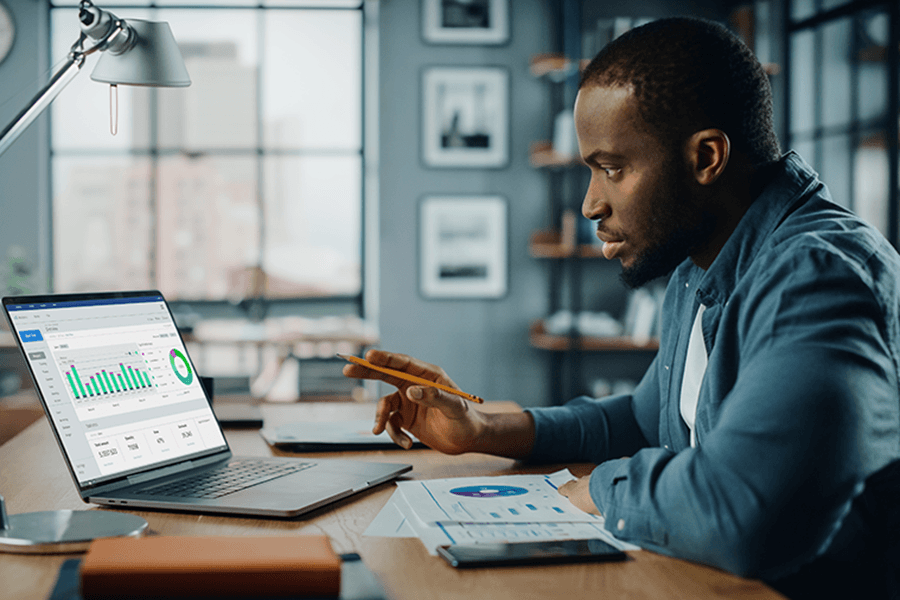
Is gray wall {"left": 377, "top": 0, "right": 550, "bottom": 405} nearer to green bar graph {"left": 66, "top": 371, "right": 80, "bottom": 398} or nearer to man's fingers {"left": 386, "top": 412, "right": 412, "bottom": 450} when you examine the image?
man's fingers {"left": 386, "top": 412, "right": 412, "bottom": 450}

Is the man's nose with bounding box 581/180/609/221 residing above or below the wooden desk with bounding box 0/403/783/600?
above

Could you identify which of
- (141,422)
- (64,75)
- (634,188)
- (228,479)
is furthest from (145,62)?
(634,188)

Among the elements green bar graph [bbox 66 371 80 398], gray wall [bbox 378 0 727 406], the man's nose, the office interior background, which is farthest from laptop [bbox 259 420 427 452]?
gray wall [bbox 378 0 727 406]

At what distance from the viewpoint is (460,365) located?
15.5 ft

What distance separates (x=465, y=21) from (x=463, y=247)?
132 centimetres

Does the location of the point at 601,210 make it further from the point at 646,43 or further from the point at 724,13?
the point at 724,13

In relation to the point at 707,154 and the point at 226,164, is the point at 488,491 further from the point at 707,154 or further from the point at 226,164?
the point at 226,164

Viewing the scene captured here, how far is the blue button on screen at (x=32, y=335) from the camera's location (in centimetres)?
103

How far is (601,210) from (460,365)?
3.62m

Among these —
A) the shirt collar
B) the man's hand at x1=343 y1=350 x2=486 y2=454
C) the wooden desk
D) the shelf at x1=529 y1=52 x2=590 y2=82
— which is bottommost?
the wooden desk

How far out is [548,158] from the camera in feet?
14.1

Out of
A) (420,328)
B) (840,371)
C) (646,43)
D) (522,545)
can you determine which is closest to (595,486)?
(522,545)

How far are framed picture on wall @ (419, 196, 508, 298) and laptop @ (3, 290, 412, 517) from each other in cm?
342

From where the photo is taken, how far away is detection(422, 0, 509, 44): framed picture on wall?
4645 mm
